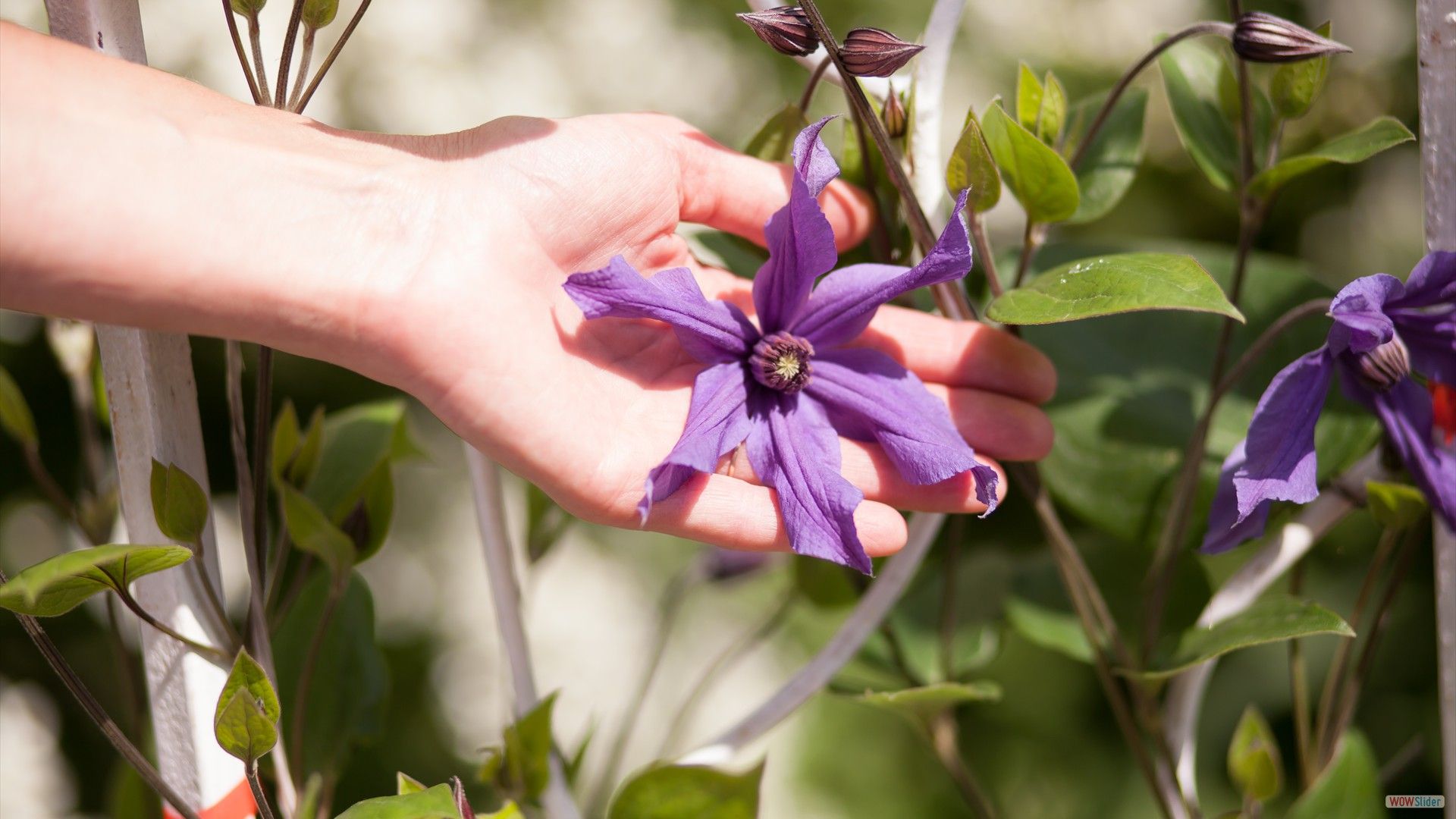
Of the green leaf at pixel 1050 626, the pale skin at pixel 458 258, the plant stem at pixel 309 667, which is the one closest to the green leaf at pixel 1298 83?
the pale skin at pixel 458 258

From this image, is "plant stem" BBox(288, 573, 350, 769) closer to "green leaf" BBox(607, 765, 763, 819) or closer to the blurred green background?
→ "green leaf" BBox(607, 765, 763, 819)

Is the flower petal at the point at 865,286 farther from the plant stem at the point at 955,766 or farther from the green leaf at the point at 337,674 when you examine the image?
the green leaf at the point at 337,674

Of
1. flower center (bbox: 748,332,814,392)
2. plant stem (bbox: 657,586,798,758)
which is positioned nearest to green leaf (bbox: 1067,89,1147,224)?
flower center (bbox: 748,332,814,392)

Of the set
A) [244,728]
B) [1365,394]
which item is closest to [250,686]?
[244,728]

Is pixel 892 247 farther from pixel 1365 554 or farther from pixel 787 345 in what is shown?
pixel 1365 554

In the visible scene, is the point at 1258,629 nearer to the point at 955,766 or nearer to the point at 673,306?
the point at 955,766

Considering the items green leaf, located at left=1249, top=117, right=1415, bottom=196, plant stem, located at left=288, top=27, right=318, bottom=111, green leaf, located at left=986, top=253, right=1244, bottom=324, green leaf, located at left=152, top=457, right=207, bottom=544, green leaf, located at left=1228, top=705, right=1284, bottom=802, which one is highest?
plant stem, located at left=288, top=27, right=318, bottom=111
